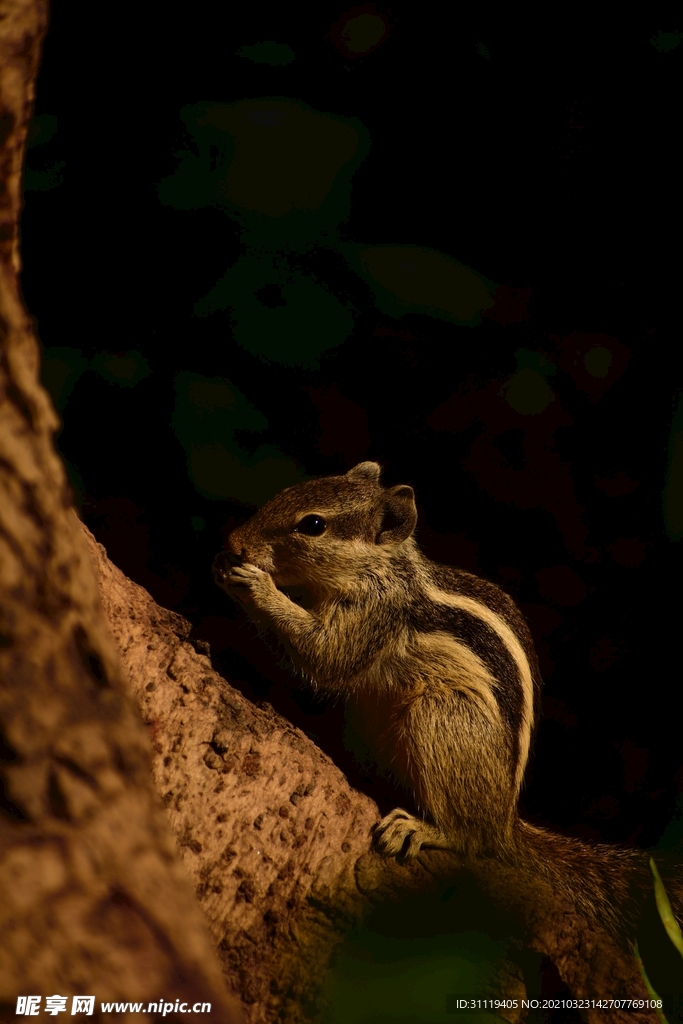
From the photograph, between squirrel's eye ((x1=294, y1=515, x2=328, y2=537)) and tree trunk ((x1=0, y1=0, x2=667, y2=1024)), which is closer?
tree trunk ((x1=0, y1=0, x2=667, y2=1024))

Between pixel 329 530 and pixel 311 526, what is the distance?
71mm

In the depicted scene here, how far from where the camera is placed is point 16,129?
1043mm

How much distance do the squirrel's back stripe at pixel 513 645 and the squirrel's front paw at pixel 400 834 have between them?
36cm

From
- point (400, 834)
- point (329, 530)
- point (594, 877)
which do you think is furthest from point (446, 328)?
point (594, 877)

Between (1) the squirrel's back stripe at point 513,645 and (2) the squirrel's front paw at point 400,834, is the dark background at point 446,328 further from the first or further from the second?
(1) the squirrel's back stripe at point 513,645

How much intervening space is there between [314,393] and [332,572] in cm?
59

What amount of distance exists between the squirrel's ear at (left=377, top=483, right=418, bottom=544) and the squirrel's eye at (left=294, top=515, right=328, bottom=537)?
0.22 m

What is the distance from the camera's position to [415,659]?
2.36 meters

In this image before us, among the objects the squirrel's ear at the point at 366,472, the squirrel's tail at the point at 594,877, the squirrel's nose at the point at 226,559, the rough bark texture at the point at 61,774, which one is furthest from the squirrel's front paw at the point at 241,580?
the rough bark texture at the point at 61,774

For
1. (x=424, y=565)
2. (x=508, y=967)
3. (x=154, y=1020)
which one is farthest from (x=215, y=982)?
(x=424, y=565)

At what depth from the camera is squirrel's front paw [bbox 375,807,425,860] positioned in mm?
2006

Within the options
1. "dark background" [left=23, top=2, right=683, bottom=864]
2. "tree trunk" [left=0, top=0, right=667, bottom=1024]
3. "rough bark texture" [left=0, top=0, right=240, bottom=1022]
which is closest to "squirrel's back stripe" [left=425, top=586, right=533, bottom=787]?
"dark background" [left=23, top=2, right=683, bottom=864]

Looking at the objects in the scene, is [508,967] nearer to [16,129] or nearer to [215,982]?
[215,982]

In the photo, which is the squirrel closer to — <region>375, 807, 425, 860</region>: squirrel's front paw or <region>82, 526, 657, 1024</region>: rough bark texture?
<region>375, 807, 425, 860</region>: squirrel's front paw
